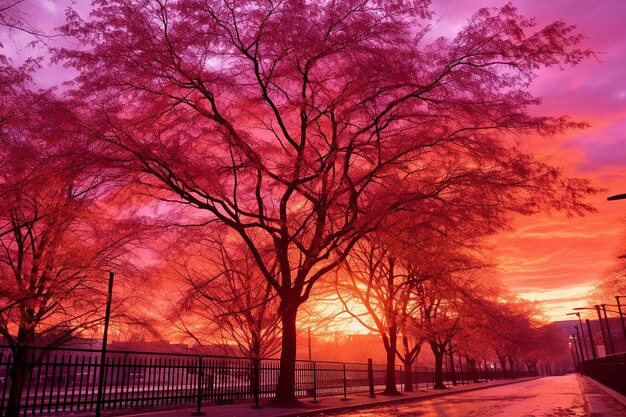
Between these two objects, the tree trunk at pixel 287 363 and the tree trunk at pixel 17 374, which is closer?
the tree trunk at pixel 17 374

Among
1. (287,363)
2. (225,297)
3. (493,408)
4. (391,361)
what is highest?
(225,297)

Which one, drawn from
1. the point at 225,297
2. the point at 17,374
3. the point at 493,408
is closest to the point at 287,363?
the point at 493,408

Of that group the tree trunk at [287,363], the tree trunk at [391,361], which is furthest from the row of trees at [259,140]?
the tree trunk at [391,361]

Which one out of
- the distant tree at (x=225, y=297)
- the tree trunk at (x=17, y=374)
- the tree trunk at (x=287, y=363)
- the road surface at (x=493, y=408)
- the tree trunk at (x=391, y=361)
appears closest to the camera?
the tree trunk at (x=17, y=374)

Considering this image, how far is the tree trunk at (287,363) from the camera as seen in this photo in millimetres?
16156

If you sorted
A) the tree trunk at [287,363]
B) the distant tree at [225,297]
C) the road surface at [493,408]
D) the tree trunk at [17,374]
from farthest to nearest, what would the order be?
the distant tree at [225,297] → the tree trunk at [287,363] → the road surface at [493,408] → the tree trunk at [17,374]

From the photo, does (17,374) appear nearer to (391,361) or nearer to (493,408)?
(493,408)

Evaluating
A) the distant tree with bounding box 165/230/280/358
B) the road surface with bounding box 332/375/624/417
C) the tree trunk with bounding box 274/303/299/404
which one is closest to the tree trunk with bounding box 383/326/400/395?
the road surface with bounding box 332/375/624/417

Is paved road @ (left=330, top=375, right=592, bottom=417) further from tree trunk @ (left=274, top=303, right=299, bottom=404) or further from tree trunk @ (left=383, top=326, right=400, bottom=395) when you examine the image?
tree trunk @ (left=383, top=326, right=400, bottom=395)

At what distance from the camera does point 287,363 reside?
16.5 m

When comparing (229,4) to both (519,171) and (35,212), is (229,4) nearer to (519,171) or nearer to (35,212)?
(35,212)

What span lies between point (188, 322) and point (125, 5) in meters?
17.6

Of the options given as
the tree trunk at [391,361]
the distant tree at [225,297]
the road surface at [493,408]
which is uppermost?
the distant tree at [225,297]

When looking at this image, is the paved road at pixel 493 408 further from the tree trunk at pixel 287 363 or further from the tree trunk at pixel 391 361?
the tree trunk at pixel 391 361
